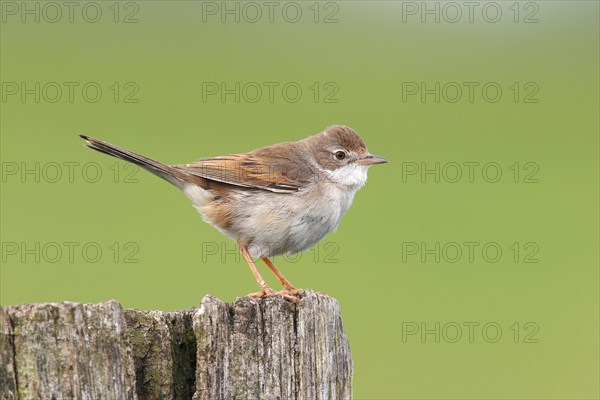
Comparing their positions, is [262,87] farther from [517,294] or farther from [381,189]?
[517,294]

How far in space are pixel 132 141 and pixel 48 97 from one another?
2.39 meters

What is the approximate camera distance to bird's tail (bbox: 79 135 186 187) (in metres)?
6.82

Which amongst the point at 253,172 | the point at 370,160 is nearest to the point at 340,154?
the point at 370,160

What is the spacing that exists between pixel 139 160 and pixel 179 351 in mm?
3416

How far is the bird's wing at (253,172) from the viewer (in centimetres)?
750

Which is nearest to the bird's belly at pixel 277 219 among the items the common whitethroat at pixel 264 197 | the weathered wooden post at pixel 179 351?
the common whitethroat at pixel 264 197

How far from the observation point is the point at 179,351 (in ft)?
13.6

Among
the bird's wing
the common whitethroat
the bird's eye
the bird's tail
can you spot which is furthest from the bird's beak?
the bird's tail

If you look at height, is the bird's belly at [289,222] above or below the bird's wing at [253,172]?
below

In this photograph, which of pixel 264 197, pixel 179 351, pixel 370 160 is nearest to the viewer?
pixel 179 351

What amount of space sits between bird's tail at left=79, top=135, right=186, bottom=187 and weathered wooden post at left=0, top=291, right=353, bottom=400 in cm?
288

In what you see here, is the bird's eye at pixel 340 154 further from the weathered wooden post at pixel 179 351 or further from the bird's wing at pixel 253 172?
the weathered wooden post at pixel 179 351

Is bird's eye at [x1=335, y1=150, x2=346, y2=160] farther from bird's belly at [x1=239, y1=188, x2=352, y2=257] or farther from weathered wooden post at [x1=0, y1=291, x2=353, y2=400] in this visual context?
weathered wooden post at [x1=0, y1=291, x2=353, y2=400]

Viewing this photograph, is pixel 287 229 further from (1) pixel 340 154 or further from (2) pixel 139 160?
(2) pixel 139 160
